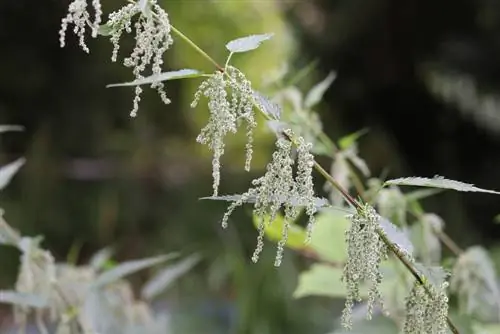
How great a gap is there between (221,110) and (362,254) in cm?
7

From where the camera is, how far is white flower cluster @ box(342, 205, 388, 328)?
0.27 meters

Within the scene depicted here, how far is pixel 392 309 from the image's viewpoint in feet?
1.80

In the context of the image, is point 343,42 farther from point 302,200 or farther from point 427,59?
point 302,200

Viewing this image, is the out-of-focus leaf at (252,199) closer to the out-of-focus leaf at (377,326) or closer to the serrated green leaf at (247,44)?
the serrated green leaf at (247,44)

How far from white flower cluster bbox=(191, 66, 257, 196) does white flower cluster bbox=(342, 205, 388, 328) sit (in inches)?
1.8

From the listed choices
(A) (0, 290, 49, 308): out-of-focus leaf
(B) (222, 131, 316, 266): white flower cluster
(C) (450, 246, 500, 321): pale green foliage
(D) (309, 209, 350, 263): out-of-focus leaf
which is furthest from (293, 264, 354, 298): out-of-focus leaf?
(B) (222, 131, 316, 266): white flower cluster

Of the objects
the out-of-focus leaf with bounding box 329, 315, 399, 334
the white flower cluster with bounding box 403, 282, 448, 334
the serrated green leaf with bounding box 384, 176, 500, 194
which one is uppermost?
the serrated green leaf with bounding box 384, 176, 500, 194

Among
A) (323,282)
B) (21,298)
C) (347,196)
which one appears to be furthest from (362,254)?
(323,282)

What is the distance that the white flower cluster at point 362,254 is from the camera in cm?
27

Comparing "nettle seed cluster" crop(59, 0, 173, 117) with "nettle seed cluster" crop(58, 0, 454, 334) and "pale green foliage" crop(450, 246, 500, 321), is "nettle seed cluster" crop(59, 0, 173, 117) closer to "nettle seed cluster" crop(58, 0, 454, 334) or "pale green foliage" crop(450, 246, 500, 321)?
"nettle seed cluster" crop(58, 0, 454, 334)

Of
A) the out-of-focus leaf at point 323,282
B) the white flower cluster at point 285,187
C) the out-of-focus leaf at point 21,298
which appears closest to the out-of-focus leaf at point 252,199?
the white flower cluster at point 285,187

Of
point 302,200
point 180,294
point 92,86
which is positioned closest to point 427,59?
point 180,294

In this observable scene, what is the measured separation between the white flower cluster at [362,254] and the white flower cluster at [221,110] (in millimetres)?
47

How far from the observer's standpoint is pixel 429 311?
0.97 feet
